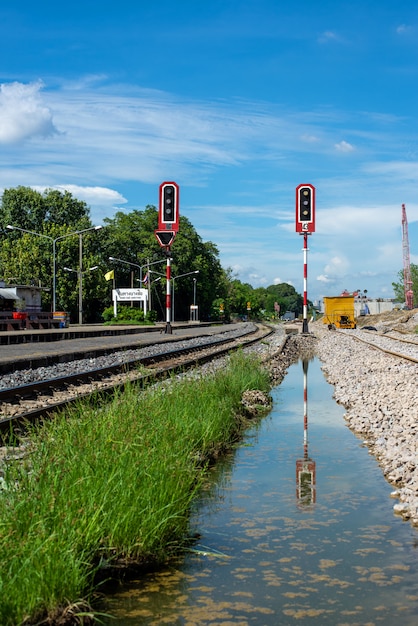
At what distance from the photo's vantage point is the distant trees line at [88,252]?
84.9 meters

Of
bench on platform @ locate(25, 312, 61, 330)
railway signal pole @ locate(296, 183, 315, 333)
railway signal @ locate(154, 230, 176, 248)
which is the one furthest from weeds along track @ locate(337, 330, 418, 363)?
bench on platform @ locate(25, 312, 61, 330)

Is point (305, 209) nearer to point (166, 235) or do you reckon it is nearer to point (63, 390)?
point (166, 235)

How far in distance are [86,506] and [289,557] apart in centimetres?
143

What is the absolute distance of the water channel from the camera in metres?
4.29

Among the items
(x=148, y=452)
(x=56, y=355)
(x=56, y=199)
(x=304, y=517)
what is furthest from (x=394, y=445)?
(x=56, y=199)

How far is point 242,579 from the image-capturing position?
4.80 meters

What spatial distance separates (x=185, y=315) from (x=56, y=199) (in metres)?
33.1

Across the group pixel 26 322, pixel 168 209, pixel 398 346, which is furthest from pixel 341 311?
pixel 398 346

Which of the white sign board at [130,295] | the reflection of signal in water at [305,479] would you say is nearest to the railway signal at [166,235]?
the reflection of signal in water at [305,479]

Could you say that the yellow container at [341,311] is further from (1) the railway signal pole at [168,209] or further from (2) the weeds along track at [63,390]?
(2) the weeds along track at [63,390]

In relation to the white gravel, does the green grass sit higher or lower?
higher

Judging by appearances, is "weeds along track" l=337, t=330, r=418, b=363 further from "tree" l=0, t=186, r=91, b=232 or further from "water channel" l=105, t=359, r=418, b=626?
"tree" l=0, t=186, r=91, b=232

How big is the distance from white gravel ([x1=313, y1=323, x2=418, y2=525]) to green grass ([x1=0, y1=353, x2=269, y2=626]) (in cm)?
194

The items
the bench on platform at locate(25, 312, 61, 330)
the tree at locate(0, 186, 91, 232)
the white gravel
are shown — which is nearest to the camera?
the white gravel
